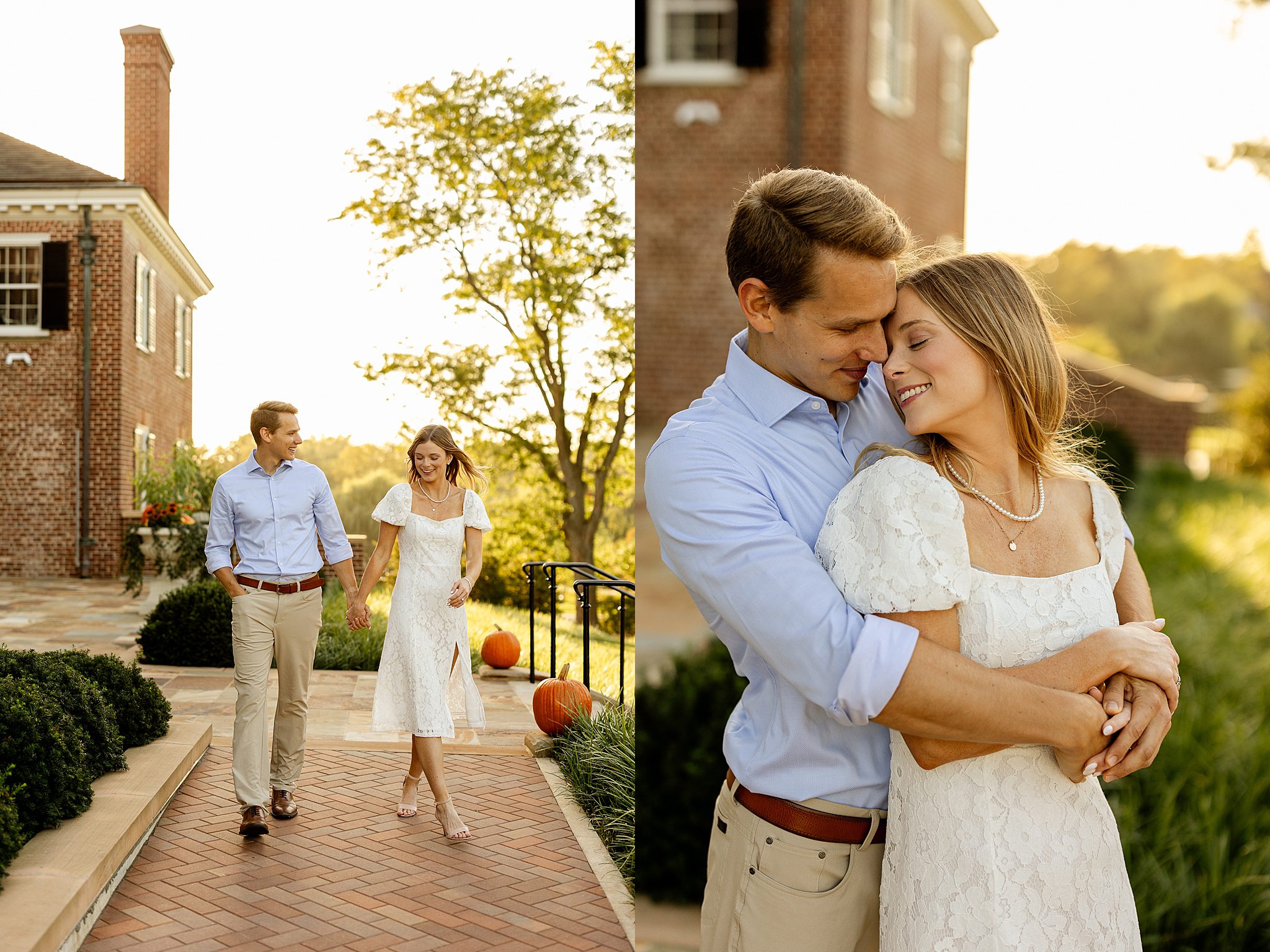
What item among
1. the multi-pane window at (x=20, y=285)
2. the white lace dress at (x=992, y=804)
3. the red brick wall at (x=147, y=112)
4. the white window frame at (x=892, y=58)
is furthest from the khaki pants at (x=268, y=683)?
the white window frame at (x=892, y=58)

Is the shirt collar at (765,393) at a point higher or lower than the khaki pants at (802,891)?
higher

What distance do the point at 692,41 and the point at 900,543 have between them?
695 centimetres

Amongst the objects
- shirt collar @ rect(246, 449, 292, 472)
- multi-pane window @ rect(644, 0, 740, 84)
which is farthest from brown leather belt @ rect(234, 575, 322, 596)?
multi-pane window @ rect(644, 0, 740, 84)

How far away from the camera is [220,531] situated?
2.73m

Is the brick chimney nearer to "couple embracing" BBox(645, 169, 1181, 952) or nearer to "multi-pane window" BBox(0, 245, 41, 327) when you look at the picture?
"multi-pane window" BBox(0, 245, 41, 327)

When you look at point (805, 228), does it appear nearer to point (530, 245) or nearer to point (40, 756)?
point (40, 756)

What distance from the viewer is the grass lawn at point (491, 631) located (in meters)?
3.01

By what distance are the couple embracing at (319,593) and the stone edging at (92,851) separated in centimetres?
17

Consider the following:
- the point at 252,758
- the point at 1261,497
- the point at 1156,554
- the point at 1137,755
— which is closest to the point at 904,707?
the point at 1137,755

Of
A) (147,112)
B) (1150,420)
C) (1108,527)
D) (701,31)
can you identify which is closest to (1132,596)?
(1108,527)

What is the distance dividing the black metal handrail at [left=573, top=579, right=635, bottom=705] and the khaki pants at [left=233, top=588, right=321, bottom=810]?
0.93 m

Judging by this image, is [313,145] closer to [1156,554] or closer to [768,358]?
[768,358]

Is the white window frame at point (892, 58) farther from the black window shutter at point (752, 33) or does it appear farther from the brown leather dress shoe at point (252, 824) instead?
the brown leather dress shoe at point (252, 824)

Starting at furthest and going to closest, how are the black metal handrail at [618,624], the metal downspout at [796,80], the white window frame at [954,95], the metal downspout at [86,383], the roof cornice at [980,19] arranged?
the metal downspout at [796,80] < the white window frame at [954,95] < the roof cornice at [980,19] < the black metal handrail at [618,624] < the metal downspout at [86,383]
